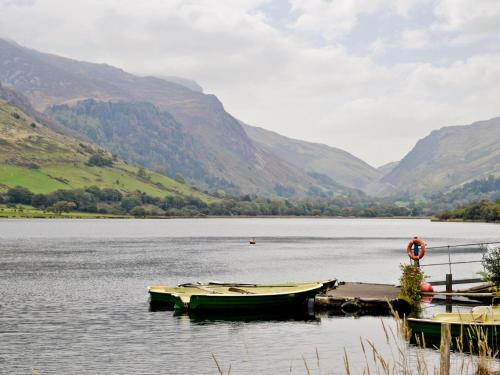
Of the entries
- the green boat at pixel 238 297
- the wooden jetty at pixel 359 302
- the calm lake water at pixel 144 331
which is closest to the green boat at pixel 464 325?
the calm lake water at pixel 144 331

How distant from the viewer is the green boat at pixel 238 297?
192ft

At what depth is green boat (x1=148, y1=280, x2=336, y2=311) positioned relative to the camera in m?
58.6

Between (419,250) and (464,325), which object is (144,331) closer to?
(464,325)

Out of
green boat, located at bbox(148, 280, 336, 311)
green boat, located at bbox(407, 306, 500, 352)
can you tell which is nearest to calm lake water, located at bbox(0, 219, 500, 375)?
green boat, located at bbox(148, 280, 336, 311)

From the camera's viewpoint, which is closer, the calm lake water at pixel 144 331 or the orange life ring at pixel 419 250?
the calm lake water at pixel 144 331

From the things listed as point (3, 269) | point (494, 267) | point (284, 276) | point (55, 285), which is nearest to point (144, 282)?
point (55, 285)

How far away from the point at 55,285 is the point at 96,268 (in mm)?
23891

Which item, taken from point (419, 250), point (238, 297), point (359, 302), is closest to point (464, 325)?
point (359, 302)

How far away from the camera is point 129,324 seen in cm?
5447

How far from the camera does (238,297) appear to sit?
58.4 metres

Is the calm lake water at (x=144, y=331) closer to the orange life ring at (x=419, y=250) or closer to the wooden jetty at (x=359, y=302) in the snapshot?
the wooden jetty at (x=359, y=302)

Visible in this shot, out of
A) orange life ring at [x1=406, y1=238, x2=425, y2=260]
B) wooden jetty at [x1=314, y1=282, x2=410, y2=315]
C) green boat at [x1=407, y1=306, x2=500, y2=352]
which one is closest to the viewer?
green boat at [x1=407, y1=306, x2=500, y2=352]

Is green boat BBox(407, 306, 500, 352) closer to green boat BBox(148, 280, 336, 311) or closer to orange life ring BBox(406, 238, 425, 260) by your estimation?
orange life ring BBox(406, 238, 425, 260)

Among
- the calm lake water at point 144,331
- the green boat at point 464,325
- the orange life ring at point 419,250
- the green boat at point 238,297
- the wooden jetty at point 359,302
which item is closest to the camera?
the green boat at point 464,325
